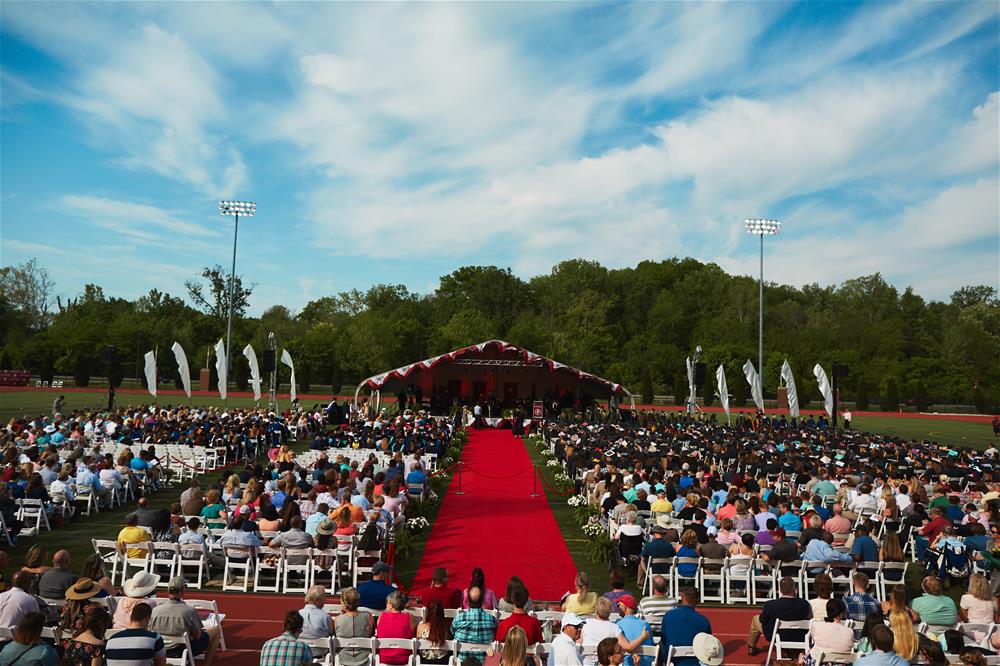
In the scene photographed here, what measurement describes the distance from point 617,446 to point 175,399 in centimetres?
3957

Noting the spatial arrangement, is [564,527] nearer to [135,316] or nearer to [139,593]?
[139,593]

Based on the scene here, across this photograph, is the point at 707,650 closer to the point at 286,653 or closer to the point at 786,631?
the point at 786,631

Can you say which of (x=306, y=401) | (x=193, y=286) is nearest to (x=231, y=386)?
(x=306, y=401)

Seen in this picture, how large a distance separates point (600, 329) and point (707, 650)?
226 feet

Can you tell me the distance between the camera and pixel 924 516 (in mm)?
11953

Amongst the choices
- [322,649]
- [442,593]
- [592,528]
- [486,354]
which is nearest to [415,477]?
[592,528]

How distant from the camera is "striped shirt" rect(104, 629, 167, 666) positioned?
17.3 feet

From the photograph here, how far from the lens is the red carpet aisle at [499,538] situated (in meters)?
10.4

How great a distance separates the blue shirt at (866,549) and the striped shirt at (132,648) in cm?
831

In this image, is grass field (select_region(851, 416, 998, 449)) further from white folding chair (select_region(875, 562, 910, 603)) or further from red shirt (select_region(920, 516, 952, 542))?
white folding chair (select_region(875, 562, 910, 603))

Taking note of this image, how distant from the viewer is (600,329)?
73.9 meters

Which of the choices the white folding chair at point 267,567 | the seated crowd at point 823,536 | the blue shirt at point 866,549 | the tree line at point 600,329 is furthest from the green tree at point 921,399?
the white folding chair at point 267,567

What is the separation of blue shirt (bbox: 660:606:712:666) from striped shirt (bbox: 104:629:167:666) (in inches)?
164

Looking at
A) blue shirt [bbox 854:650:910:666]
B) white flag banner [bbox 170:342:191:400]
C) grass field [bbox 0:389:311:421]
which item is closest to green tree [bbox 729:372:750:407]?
grass field [bbox 0:389:311:421]
